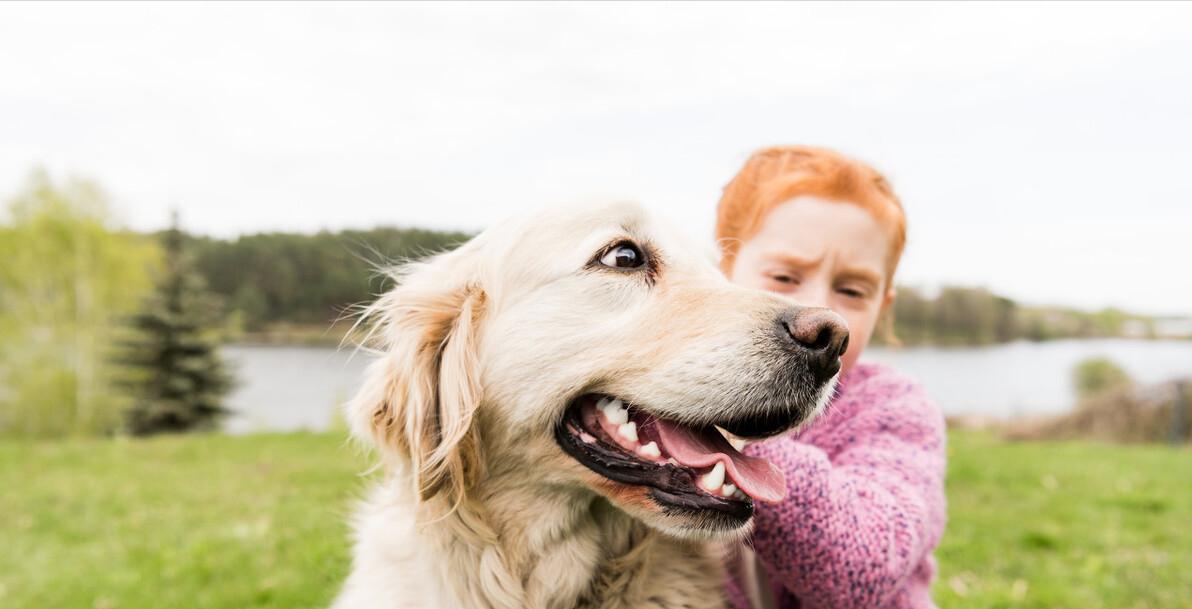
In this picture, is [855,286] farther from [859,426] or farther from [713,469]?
[713,469]

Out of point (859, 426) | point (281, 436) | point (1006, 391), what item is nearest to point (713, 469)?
point (859, 426)

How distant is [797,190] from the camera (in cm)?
278

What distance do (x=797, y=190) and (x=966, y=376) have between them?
3475 cm

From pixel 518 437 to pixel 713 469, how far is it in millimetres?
548

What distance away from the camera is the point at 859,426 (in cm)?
261

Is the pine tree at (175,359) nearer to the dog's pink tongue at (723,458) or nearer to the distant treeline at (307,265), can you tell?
the distant treeline at (307,265)

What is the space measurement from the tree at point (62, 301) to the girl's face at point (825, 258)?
33687 mm

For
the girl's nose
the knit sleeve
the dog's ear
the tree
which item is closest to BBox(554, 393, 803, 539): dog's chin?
the knit sleeve

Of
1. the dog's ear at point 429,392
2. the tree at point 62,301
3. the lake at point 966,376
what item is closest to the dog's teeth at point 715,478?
the dog's ear at point 429,392

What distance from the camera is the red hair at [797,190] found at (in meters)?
2.76

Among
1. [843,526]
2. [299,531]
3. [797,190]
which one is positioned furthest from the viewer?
[299,531]

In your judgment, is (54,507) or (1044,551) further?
(54,507)

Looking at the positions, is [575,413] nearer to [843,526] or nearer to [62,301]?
[843,526]

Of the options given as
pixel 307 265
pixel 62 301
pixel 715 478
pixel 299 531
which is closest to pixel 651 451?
pixel 715 478
